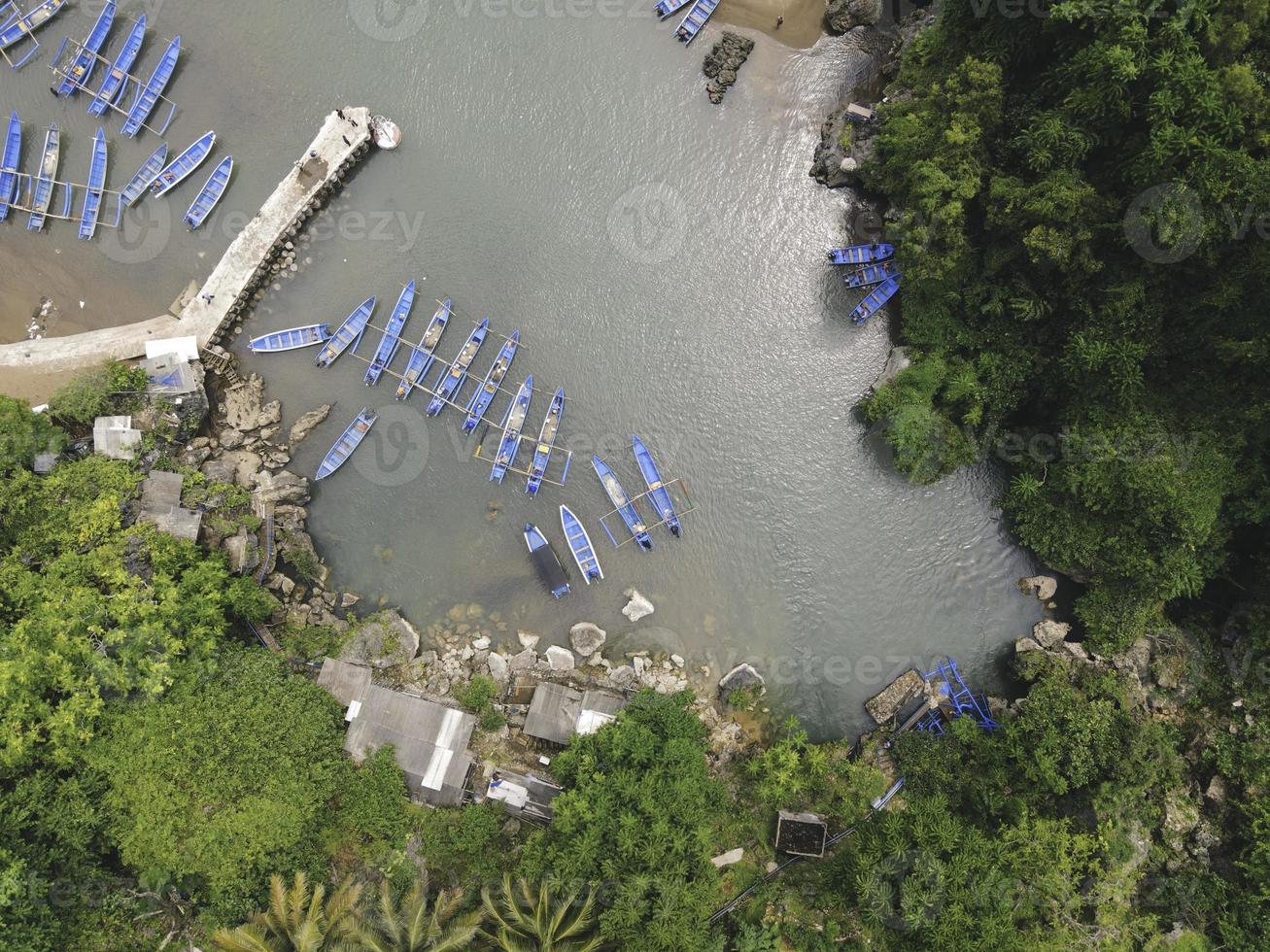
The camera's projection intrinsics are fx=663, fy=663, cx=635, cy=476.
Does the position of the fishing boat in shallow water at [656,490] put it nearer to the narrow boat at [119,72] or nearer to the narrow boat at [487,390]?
the narrow boat at [487,390]

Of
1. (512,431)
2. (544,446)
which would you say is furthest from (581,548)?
(512,431)

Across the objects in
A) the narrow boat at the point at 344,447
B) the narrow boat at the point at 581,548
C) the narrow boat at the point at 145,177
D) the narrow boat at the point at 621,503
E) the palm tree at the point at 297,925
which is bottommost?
the palm tree at the point at 297,925

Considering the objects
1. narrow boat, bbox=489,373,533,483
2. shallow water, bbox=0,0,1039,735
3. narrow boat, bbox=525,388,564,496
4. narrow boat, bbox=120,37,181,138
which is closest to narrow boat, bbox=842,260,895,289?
shallow water, bbox=0,0,1039,735

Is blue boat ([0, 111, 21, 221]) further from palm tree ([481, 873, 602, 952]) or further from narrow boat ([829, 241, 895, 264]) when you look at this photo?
narrow boat ([829, 241, 895, 264])

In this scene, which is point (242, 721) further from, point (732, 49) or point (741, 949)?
point (732, 49)

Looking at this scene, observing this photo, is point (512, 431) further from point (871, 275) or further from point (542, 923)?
point (542, 923)

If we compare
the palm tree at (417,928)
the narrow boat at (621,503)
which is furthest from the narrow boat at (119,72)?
the palm tree at (417,928)
